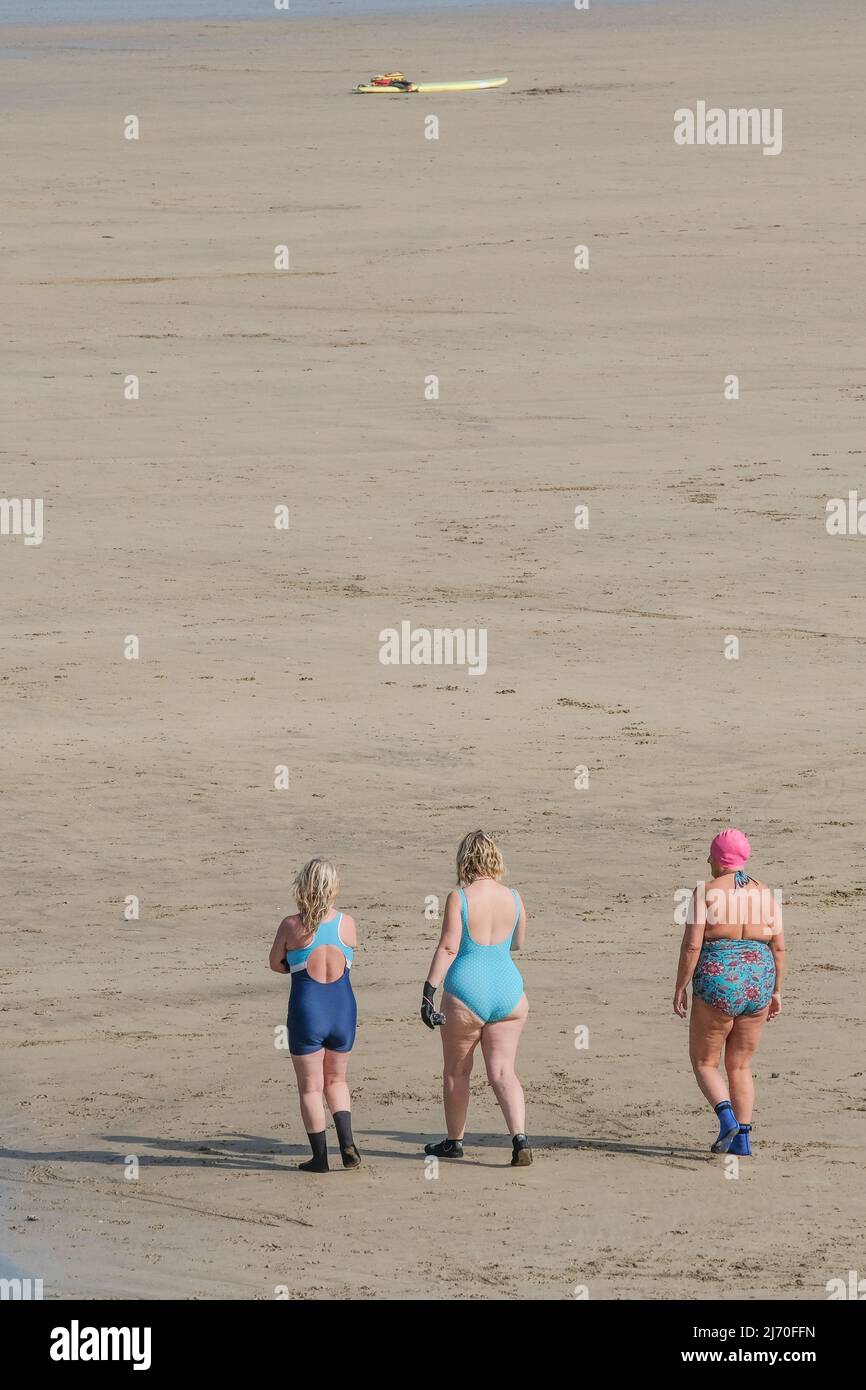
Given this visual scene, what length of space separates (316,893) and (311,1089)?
0.81 m

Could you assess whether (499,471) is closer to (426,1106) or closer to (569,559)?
(569,559)

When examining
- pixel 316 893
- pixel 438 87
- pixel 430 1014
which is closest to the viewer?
pixel 430 1014

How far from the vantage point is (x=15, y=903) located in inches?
484

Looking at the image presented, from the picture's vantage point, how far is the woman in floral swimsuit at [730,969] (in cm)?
912

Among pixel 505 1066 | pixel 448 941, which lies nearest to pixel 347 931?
pixel 448 941

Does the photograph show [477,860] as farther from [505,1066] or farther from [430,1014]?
[505,1066]

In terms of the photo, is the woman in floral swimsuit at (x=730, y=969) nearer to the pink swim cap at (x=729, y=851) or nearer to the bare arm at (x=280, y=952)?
the pink swim cap at (x=729, y=851)

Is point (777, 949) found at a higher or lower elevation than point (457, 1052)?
higher

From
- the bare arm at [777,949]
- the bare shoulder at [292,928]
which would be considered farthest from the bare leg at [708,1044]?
the bare shoulder at [292,928]

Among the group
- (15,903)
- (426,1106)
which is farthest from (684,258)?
(426,1106)

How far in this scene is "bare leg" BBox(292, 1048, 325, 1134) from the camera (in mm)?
9070

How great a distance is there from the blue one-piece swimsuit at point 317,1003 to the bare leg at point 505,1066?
56 centimetres

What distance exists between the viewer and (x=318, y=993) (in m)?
9.05

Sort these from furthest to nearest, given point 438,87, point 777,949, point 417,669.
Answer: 1. point 438,87
2. point 417,669
3. point 777,949
